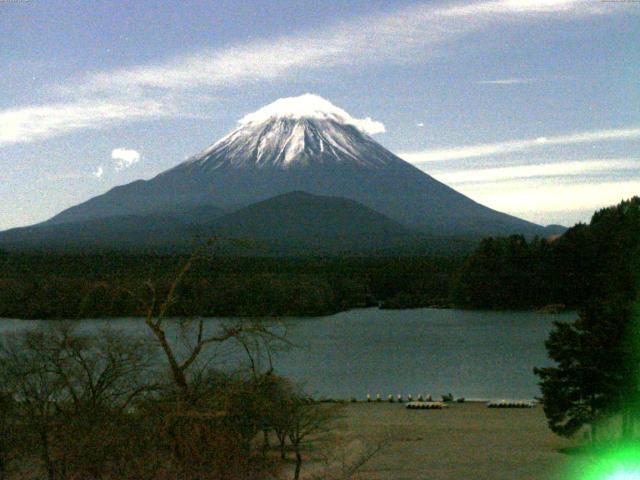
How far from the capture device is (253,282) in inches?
1108

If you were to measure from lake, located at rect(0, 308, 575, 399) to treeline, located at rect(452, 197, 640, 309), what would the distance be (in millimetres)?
1975

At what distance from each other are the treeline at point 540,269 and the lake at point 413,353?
197cm

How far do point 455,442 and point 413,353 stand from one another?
12.8 metres

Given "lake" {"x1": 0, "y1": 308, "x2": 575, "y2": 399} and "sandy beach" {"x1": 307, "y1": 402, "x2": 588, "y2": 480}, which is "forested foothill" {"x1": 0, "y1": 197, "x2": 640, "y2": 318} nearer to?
"lake" {"x1": 0, "y1": 308, "x2": 575, "y2": 399}

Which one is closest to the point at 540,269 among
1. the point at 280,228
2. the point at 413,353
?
the point at 413,353

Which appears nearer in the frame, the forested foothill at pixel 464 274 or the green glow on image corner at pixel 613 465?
the green glow on image corner at pixel 613 465

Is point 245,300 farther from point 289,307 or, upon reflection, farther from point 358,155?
point 358,155

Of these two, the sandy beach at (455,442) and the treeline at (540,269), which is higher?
the treeline at (540,269)

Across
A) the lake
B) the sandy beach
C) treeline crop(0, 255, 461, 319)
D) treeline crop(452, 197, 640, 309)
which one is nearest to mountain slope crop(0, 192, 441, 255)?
treeline crop(0, 255, 461, 319)

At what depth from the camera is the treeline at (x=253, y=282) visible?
82.2ft

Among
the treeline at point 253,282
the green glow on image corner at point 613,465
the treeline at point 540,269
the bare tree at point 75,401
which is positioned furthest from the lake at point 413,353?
the bare tree at point 75,401

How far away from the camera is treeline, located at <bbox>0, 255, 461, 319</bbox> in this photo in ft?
82.2

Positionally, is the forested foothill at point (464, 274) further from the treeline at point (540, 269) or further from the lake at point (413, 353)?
the lake at point (413, 353)

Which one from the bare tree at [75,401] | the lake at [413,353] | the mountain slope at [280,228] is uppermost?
the mountain slope at [280,228]
